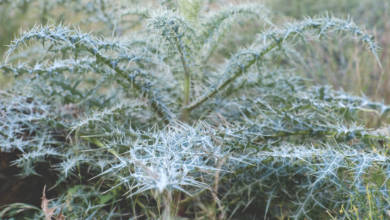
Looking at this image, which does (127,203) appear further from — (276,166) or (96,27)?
(96,27)

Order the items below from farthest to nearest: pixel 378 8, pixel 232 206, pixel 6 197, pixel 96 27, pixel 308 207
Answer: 1. pixel 378 8
2. pixel 96 27
3. pixel 6 197
4. pixel 232 206
5. pixel 308 207

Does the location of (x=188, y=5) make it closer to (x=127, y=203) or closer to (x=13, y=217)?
(x=127, y=203)

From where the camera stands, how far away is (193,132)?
1.11 m

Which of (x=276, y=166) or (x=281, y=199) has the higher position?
(x=276, y=166)

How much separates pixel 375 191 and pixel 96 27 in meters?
1.98

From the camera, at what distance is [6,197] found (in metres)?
1.55

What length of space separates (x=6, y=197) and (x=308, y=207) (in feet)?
4.26

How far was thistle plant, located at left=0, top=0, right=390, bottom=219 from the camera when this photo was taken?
1.15 metres

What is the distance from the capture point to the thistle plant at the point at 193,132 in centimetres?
115

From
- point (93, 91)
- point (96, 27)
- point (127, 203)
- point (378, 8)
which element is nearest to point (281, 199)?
point (127, 203)

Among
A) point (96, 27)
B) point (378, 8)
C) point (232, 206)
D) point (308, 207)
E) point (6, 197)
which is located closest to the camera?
point (308, 207)

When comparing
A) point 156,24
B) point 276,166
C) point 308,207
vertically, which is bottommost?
point 308,207

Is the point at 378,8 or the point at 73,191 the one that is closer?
the point at 73,191

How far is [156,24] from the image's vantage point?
3.82 ft
